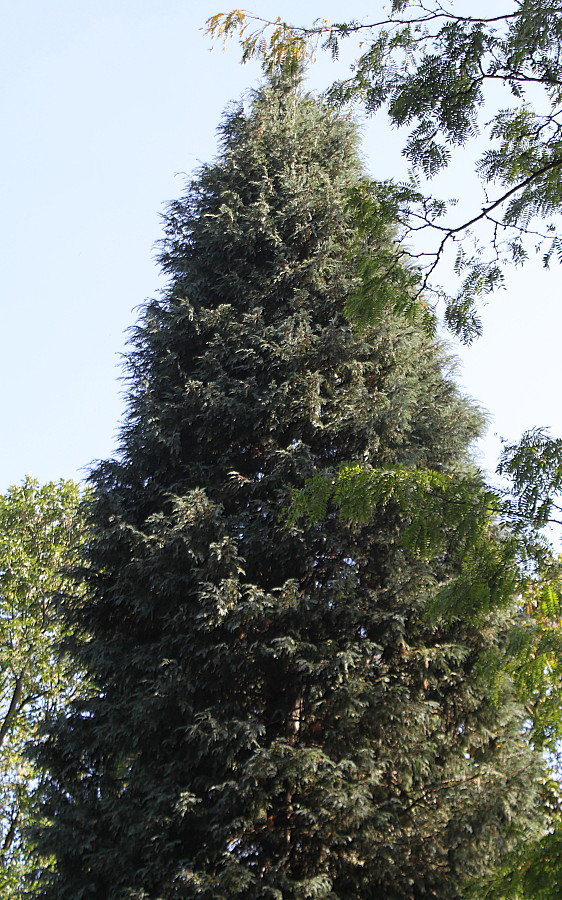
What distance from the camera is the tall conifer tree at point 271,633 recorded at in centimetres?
568

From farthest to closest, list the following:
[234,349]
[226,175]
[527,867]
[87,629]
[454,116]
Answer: [226,175] < [234,349] < [87,629] < [454,116] < [527,867]

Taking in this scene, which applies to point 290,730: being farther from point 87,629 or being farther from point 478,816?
point 87,629

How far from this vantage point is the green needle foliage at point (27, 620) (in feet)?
47.2

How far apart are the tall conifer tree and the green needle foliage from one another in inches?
296

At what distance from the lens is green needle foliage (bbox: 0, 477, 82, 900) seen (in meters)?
14.4

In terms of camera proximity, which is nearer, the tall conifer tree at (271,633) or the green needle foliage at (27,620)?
the tall conifer tree at (271,633)

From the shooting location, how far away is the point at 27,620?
1491 centimetres

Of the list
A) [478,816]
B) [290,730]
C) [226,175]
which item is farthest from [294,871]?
[226,175]

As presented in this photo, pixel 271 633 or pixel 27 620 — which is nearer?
pixel 271 633

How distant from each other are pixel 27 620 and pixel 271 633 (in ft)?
32.6

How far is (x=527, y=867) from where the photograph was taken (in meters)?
3.16

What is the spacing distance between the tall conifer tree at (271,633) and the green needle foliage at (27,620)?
7.51m

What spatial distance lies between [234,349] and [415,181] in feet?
12.9

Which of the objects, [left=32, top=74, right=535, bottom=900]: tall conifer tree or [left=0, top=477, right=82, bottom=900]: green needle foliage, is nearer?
[left=32, top=74, right=535, bottom=900]: tall conifer tree
